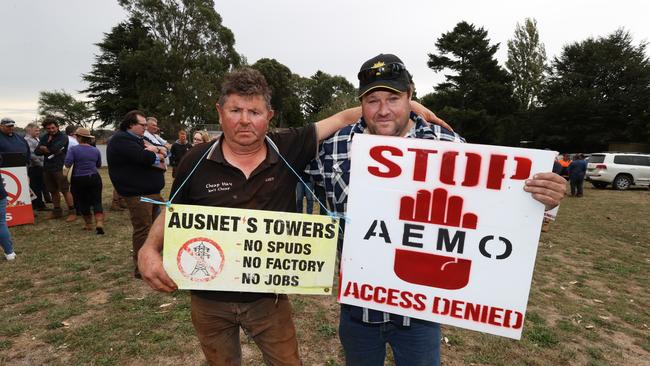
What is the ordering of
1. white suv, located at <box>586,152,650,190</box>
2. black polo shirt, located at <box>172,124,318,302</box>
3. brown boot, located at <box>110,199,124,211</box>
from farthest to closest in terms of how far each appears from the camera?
1. white suv, located at <box>586,152,650,190</box>
2. brown boot, located at <box>110,199,124,211</box>
3. black polo shirt, located at <box>172,124,318,302</box>

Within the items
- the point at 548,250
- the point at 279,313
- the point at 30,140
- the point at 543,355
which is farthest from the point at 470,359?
the point at 30,140

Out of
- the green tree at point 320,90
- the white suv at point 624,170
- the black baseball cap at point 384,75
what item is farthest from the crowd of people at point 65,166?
the green tree at point 320,90

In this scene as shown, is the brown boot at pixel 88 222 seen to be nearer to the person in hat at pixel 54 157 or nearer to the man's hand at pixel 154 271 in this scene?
the person in hat at pixel 54 157

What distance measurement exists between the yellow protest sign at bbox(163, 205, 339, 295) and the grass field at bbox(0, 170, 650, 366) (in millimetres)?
1787

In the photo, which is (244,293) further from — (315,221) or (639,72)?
(639,72)

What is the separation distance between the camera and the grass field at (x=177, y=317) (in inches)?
132

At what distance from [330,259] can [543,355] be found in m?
2.92

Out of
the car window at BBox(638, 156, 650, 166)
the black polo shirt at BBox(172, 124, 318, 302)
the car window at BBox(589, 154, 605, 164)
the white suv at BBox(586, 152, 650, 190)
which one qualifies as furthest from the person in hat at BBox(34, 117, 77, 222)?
the car window at BBox(638, 156, 650, 166)

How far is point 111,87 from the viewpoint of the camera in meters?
41.5

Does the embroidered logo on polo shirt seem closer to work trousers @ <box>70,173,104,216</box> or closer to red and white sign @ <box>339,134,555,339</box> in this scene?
red and white sign @ <box>339,134,555,339</box>

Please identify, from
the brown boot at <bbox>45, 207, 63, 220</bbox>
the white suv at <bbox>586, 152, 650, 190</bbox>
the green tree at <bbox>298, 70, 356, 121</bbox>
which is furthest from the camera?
the green tree at <bbox>298, 70, 356, 121</bbox>

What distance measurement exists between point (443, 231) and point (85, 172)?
7277 millimetres

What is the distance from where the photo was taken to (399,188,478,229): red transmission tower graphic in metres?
1.71

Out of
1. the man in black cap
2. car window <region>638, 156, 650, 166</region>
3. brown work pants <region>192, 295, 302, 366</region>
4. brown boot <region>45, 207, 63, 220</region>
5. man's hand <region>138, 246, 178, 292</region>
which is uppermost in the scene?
car window <region>638, 156, 650, 166</region>
